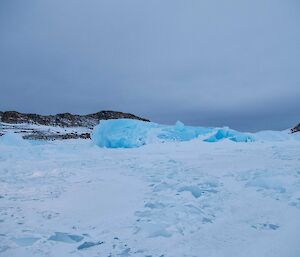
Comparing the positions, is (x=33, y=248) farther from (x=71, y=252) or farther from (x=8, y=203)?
(x=8, y=203)

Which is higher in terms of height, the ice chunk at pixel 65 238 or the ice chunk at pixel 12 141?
the ice chunk at pixel 12 141

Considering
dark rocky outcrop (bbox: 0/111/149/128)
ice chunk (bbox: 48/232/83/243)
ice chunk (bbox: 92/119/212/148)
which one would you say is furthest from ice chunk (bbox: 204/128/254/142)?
dark rocky outcrop (bbox: 0/111/149/128)

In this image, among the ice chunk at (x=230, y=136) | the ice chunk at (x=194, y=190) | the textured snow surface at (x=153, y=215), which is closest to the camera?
the textured snow surface at (x=153, y=215)

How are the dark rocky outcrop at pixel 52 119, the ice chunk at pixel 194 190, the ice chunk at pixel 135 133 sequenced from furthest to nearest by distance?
the dark rocky outcrop at pixel 52 119, the ice chunk at pixel 135 133, the ice chunk at pixel 194 190

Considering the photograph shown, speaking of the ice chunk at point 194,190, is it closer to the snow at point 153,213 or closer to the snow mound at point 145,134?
the snow at point 153,213

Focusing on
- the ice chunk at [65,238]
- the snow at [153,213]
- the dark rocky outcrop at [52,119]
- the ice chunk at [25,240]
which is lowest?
the ice chunk at [25,240]

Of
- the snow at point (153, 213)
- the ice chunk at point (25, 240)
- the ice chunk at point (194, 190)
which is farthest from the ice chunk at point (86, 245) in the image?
the ice chunk at point (194, 190)

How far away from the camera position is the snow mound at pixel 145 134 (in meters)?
16.2

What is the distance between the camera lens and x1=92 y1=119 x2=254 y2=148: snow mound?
53.2 feet

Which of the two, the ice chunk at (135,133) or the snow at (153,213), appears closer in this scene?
the snow at (153,213)

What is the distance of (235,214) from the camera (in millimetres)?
3564

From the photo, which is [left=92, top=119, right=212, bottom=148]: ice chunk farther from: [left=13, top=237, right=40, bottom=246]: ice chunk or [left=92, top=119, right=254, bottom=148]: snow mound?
[left=13, top=237, right=40, bottom=246]: ice chunk

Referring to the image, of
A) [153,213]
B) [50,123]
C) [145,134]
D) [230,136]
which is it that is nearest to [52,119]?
[50,123]

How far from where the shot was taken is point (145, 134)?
16.6 metres
